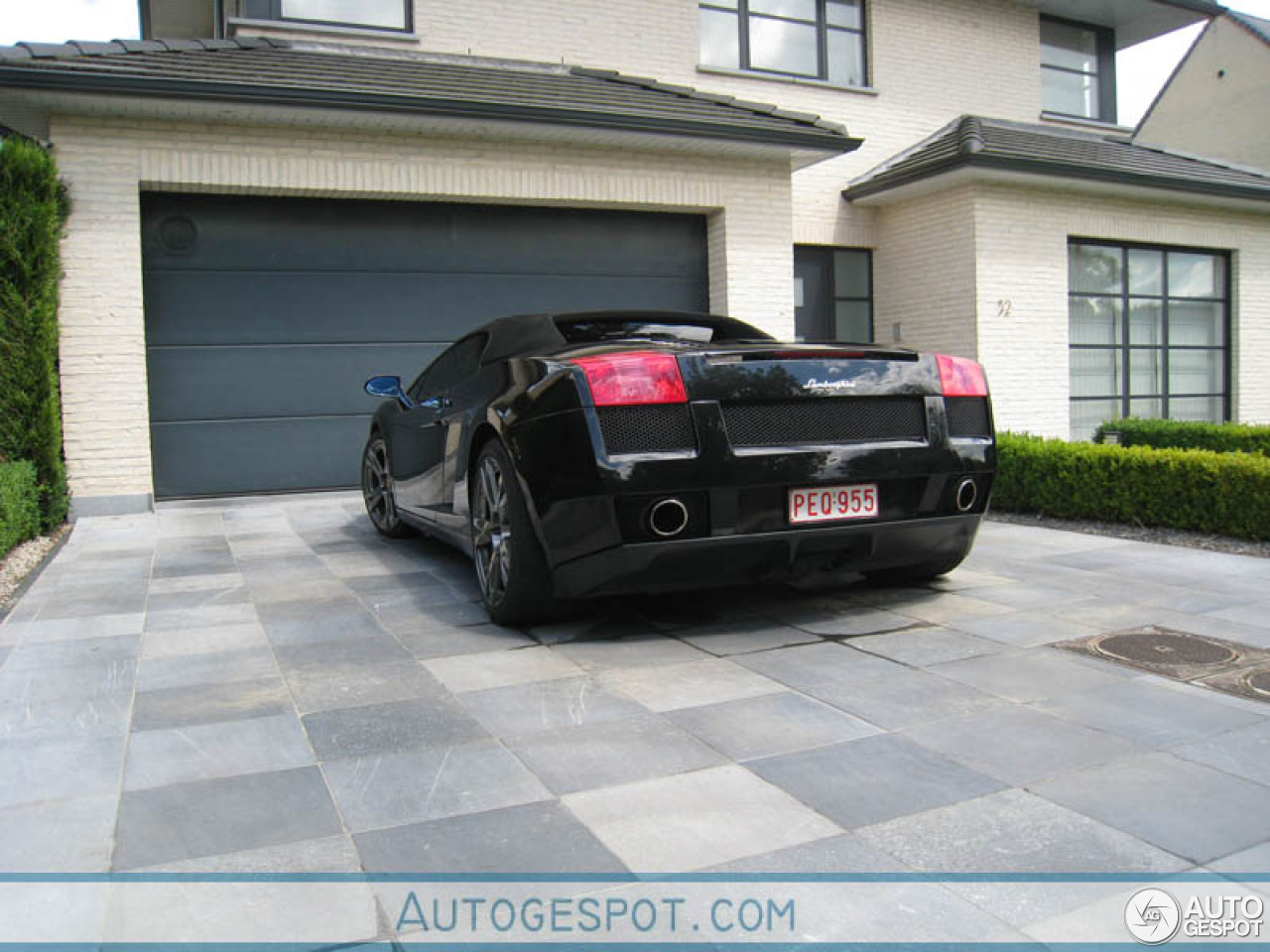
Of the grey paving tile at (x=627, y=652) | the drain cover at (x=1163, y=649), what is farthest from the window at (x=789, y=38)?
the drain cover at (x=1163, y=649)

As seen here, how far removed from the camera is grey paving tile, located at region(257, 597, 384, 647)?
436cm

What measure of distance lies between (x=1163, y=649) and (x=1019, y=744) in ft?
4.36

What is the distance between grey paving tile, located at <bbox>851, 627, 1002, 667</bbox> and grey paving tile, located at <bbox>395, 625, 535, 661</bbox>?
1.39 meters

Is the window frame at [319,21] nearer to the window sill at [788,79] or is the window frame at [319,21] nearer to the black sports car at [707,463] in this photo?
the window sill at [788,79]

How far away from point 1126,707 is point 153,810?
2.83 metres

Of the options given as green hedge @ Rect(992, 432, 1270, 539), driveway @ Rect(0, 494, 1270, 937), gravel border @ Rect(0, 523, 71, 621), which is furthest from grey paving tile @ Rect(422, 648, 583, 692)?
green hedge @ Rect(992, 432, 1270, 539)

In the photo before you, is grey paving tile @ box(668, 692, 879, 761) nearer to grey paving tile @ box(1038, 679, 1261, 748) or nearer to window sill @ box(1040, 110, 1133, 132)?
grey paving tile @ box(1038, 679, 1261, 748)

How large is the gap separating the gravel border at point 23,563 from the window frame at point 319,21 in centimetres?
541

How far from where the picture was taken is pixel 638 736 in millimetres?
3049

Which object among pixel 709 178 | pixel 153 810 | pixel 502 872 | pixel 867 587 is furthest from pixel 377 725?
pixel 709 178

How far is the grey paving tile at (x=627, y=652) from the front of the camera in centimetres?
387

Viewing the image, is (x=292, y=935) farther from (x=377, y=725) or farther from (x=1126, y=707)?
(x=1126, y=707)

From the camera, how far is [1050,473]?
7629mm

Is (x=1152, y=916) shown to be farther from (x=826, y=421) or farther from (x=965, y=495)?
(x=965, y=495)
